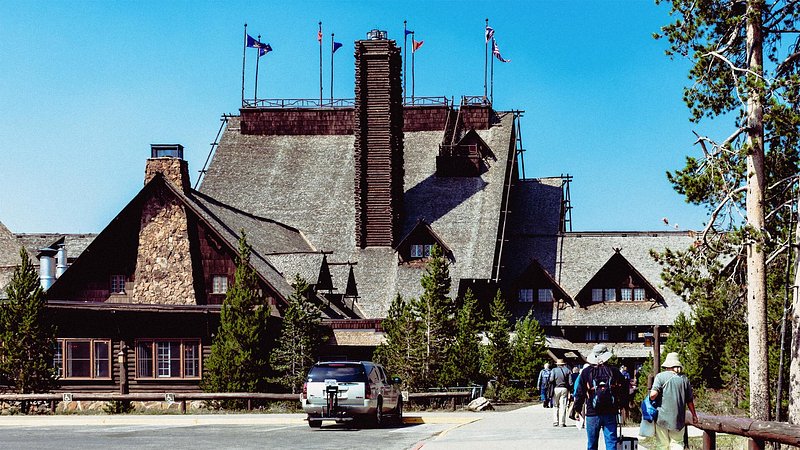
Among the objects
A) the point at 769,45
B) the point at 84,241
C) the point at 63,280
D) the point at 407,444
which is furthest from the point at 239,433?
the point at 84,241

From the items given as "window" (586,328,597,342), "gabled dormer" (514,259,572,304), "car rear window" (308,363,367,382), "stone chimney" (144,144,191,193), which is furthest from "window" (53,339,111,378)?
"window" (586,328,597,342)

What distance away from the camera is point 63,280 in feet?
170

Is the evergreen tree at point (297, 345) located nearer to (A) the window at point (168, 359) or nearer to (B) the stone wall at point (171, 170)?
(A) the window at point (168, 359)

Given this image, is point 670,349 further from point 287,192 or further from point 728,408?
point 287,192

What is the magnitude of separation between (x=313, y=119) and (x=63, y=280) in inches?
1288

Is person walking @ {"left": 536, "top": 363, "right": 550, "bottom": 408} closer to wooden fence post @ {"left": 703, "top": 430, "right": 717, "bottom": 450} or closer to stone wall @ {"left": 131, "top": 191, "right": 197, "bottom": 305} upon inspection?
stone wall @ {"left": 131, "top": 191, "right": 197, "bottom": 305}

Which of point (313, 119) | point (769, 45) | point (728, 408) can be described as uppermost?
point (313, 119)

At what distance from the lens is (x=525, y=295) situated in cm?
7081

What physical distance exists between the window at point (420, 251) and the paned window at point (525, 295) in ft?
18.6

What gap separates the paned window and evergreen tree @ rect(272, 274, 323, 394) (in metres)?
24.8

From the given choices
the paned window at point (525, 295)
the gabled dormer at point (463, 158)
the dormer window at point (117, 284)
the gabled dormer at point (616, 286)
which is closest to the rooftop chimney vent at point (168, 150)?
the dormer window at point (117, 284)

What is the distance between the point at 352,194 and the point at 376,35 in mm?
9363

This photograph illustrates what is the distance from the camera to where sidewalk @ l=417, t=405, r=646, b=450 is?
25219mm

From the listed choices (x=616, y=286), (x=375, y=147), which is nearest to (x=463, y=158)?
(x=375, y=147)
